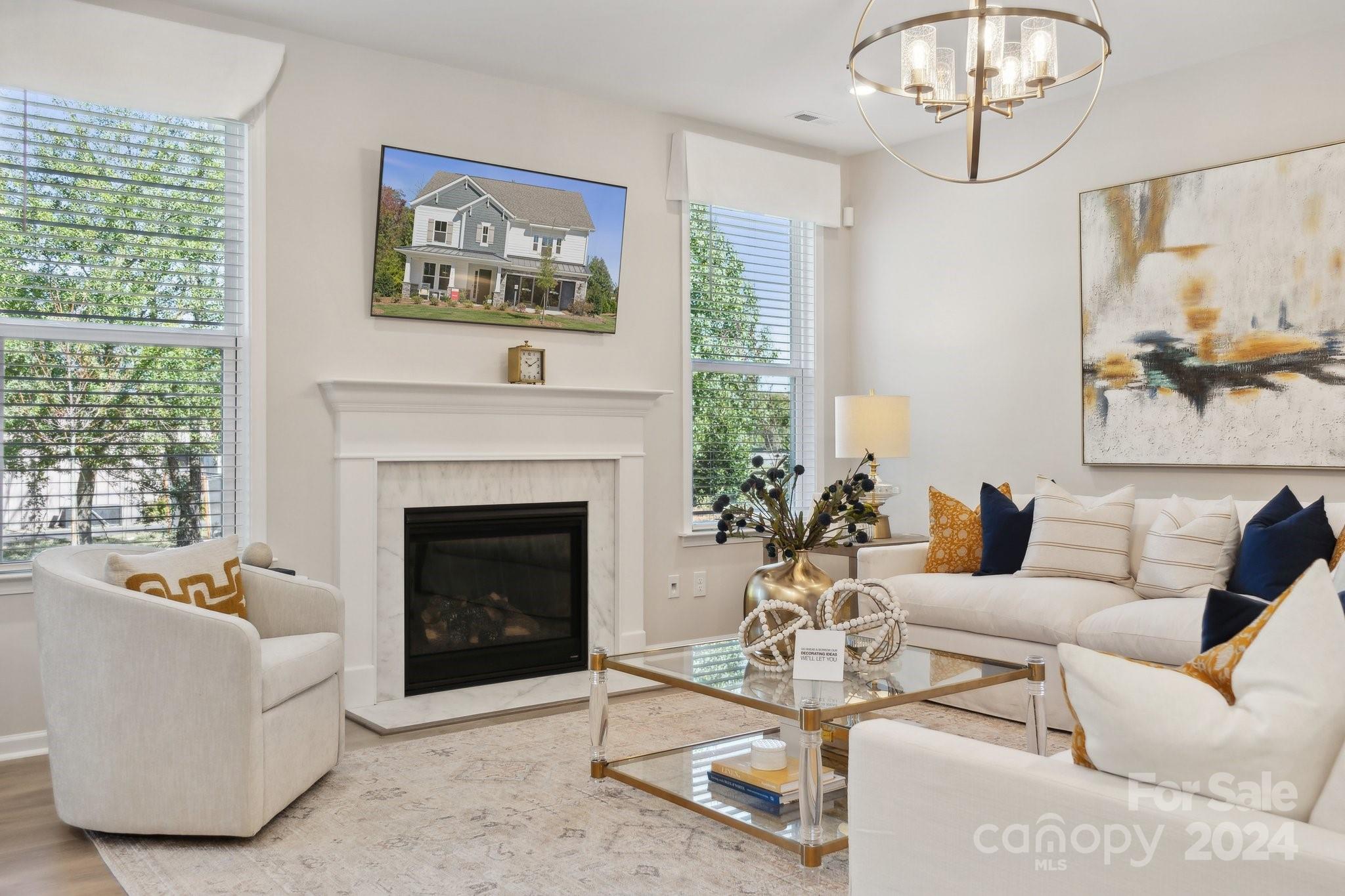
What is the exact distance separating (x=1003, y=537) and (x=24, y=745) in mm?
3676

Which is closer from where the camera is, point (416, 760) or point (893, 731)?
point (893, 731)

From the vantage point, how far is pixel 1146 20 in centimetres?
396

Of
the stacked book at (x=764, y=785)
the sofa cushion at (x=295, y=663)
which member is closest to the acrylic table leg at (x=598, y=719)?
the stacked book at (x=764, y=785)

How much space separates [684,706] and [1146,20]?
3185 mm

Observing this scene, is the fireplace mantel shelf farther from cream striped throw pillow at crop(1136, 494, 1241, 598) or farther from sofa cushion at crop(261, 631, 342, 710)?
cream striped throw pillow at crop(1136, 494, 1241, 598)

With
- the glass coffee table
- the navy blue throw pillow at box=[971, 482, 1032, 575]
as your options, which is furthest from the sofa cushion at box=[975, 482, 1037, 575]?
the glass coffee table

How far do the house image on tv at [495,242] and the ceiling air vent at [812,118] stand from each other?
1.22m

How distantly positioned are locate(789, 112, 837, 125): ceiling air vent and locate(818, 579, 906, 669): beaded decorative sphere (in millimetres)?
2947

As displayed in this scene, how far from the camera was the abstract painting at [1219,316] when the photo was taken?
4.02 metres

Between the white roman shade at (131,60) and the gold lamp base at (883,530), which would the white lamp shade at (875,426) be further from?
the white roman shade at (131,60)

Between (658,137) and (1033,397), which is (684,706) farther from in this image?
(658,137)

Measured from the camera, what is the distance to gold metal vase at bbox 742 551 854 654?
9.86 feet

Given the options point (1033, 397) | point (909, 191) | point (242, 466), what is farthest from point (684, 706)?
point (909, 191)

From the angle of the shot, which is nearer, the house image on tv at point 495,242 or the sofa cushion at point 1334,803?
the sofa cushion at point 1334,803
